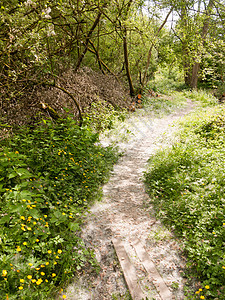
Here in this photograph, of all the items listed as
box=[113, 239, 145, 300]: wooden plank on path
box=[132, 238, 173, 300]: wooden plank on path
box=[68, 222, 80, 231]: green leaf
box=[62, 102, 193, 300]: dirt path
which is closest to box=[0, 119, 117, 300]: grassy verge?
box=[68, 222, 80, 231]: green leaf

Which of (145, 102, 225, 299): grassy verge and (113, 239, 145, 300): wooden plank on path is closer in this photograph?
(113, 239, 145, 300): wooden plank on path

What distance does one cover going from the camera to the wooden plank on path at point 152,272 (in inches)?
98.7

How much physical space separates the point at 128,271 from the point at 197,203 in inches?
65.3

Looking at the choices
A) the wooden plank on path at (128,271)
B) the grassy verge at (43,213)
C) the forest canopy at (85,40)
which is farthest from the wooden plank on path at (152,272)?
the forest canopy at (85,40)

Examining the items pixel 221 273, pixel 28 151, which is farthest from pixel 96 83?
pixel 221 273

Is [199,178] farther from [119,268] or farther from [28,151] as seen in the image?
[28,151]

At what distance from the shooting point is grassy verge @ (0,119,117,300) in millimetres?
2145

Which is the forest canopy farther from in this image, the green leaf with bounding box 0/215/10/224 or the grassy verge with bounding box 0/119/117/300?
the green leaf with bounding box 0/215/10/224

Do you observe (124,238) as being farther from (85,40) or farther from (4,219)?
(85,40)

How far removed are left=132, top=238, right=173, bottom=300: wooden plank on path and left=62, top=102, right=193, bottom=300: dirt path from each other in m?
0.04

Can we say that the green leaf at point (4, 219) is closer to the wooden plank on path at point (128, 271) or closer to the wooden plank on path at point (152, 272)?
the wooden plank on path at point (128, 271)

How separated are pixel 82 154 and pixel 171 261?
2826mm

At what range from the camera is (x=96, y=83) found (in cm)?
937

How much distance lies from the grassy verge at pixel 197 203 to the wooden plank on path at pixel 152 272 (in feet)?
0.92
